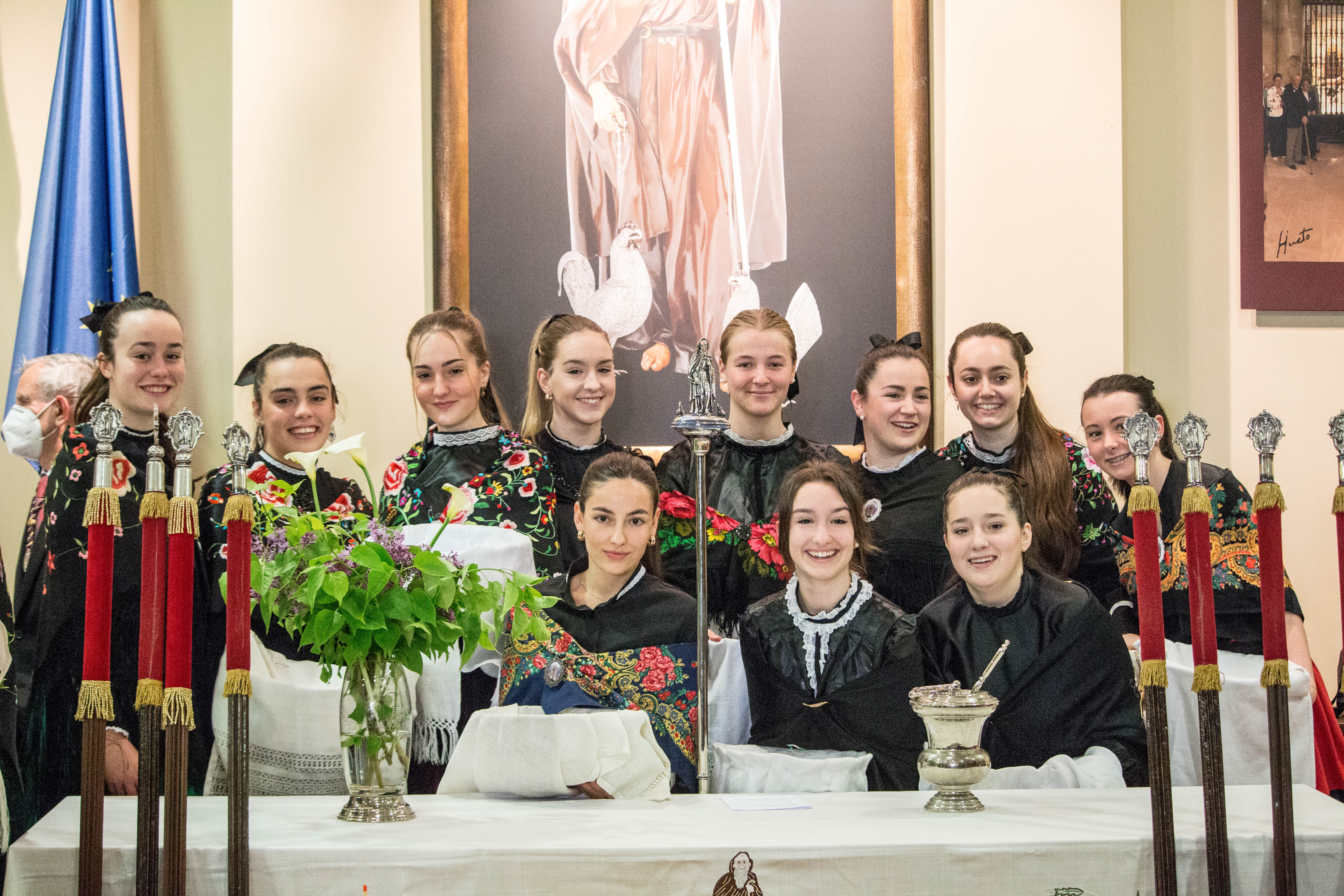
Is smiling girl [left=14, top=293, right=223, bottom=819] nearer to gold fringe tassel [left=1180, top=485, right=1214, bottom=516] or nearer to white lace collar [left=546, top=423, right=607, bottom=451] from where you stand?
white lace collar [left=546, top=423, right=607, bottom=451]

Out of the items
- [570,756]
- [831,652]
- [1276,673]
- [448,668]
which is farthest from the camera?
[448,668]

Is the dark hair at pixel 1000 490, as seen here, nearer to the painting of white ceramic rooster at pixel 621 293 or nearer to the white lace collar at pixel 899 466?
the white lace collar at pixel 899 466

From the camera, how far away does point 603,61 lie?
4.02 meters

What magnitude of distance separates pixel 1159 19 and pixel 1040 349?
1218 millimetres

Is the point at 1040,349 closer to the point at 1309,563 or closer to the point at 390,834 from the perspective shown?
the point at 1309,563

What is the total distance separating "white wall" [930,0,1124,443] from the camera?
12.9ft

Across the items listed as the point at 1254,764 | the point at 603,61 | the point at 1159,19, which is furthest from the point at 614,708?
the point at 1159,19

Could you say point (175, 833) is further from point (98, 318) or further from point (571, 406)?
point (98, 318)

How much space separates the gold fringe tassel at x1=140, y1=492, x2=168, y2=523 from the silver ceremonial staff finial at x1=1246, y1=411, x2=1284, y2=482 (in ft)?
6.36

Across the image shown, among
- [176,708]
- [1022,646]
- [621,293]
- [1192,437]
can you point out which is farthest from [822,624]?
[176,708]

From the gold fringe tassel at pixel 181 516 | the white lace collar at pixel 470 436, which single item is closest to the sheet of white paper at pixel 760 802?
the gold fringe tassel at pixel 181 516

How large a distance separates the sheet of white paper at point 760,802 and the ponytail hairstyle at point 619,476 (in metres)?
0.78

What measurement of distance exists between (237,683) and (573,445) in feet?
5.33
